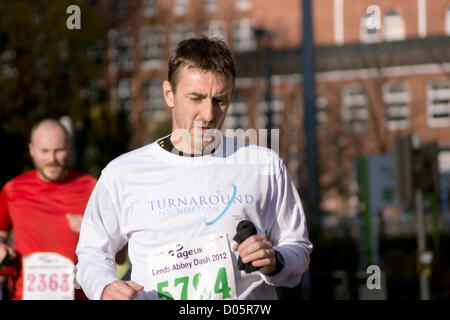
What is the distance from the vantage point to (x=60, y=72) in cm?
3044

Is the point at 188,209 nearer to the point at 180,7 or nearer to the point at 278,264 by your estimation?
the point at 278,264

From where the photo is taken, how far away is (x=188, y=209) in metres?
3.45

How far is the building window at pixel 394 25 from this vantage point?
45.4m

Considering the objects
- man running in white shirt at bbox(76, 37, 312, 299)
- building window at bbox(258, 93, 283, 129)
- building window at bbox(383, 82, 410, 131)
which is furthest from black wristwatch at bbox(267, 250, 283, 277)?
building window at bbox(383, 82, 410, 131)

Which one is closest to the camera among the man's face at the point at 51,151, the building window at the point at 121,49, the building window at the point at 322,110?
the man's face at the point at 51,151

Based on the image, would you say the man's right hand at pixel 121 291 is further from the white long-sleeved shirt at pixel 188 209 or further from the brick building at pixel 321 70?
the brick building at pixel 321 70

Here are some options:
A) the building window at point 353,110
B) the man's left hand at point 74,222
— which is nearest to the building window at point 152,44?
the building window at point 353,110

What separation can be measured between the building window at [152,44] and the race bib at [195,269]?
39.1 m

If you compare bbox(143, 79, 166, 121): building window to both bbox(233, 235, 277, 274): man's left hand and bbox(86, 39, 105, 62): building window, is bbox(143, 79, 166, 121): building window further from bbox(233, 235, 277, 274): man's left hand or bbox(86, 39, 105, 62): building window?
bbox(233, 235, 277, 274): man's left hand

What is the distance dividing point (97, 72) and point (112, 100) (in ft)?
19.6

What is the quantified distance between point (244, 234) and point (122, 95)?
4055 centimetres

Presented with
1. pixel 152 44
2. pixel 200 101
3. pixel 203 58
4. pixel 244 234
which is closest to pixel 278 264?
pixel 244 234

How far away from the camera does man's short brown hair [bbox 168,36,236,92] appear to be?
347cm
